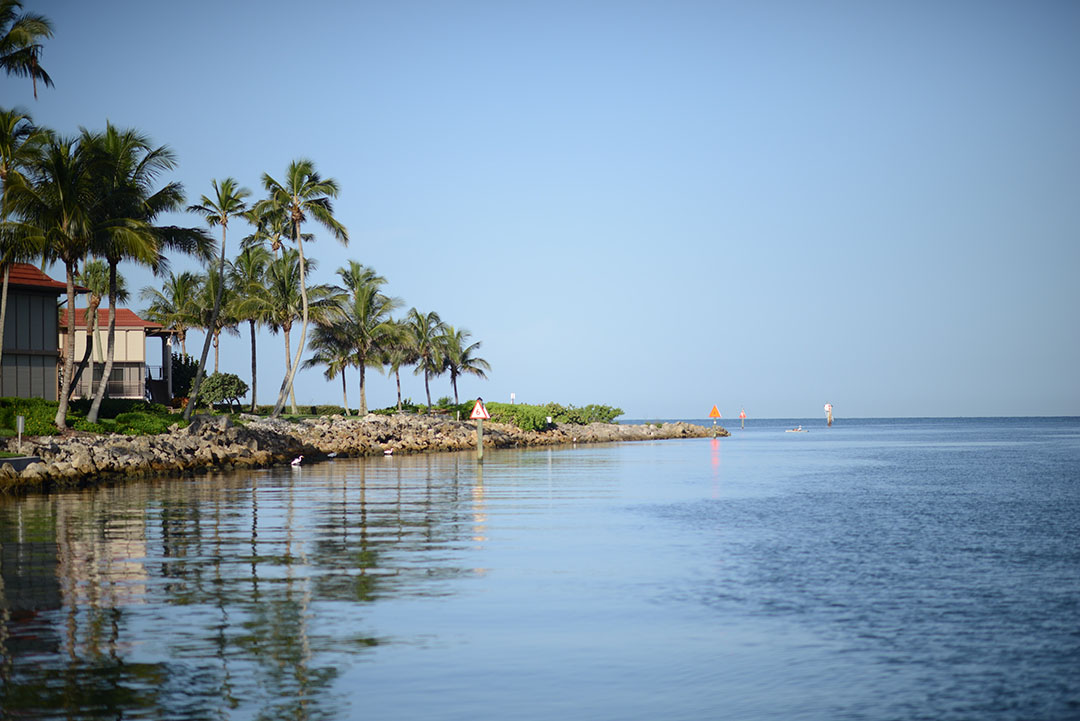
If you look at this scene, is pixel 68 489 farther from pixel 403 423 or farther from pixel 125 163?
pixel 403 423

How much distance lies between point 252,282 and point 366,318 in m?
12.1

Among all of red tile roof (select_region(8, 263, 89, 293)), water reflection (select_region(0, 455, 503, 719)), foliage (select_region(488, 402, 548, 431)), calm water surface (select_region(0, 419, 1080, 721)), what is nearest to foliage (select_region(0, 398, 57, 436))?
red tile roof (select_region(8, 263, 89, 293))

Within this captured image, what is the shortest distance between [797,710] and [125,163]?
138 ft

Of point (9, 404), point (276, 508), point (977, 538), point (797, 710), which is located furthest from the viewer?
point (9, 404)

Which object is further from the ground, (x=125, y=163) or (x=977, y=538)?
(x=125, y=163)

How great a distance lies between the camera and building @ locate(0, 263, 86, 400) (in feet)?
146

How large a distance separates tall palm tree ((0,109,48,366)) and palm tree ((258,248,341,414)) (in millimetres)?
23242

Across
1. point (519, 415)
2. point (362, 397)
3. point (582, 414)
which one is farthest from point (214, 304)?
point (582, 414)

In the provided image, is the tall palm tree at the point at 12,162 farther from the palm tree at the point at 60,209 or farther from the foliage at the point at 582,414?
the foliage at the point at 582,414

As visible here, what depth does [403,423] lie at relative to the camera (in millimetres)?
66438

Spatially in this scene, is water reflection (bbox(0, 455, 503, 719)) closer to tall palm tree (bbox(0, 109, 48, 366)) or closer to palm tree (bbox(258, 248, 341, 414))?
tall palm tree (bbox(0, 109, 48, 366))


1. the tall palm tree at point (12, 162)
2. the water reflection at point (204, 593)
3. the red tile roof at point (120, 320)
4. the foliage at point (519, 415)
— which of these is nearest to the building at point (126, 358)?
the red tile roof at point (120, 320)

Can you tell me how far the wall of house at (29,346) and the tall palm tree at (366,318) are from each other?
26312 millimetres

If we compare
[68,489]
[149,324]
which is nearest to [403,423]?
[149,324]
